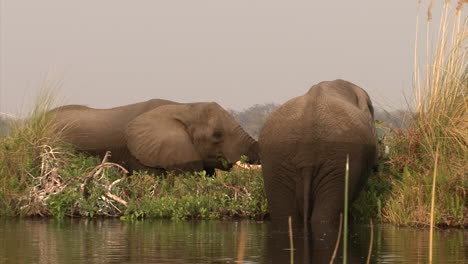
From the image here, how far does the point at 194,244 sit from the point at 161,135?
844 centimetres

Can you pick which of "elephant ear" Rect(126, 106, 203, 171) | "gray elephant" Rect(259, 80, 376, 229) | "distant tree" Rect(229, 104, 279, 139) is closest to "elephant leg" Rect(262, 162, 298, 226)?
"gray elephant" Rect(259, 80, 376, 229)

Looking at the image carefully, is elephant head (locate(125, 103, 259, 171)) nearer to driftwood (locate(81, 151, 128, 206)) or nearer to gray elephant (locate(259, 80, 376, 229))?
driftwood (locate(81, 151, 128, 206))

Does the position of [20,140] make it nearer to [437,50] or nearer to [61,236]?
[61,236]

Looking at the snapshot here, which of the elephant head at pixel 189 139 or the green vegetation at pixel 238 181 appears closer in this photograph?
the green vegetation at pixel 238 181

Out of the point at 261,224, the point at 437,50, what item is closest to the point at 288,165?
the point at 261,224

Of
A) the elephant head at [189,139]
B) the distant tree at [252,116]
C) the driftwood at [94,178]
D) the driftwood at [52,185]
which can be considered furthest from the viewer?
the distant tree at [252,116]

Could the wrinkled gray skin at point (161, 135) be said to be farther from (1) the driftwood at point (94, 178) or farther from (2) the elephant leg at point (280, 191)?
(2) the elephant leg at point (280, 191)

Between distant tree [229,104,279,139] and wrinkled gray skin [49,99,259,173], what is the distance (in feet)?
86.5

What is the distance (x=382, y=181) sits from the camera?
13.4 m

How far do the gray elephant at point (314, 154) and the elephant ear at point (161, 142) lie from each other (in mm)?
5625

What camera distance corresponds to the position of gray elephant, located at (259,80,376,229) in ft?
37.1

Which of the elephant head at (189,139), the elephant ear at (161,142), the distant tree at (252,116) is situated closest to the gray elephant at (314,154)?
the elephant head at (189,139)

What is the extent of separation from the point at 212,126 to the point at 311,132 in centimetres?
655

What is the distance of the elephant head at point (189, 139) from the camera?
1727 centimetres
